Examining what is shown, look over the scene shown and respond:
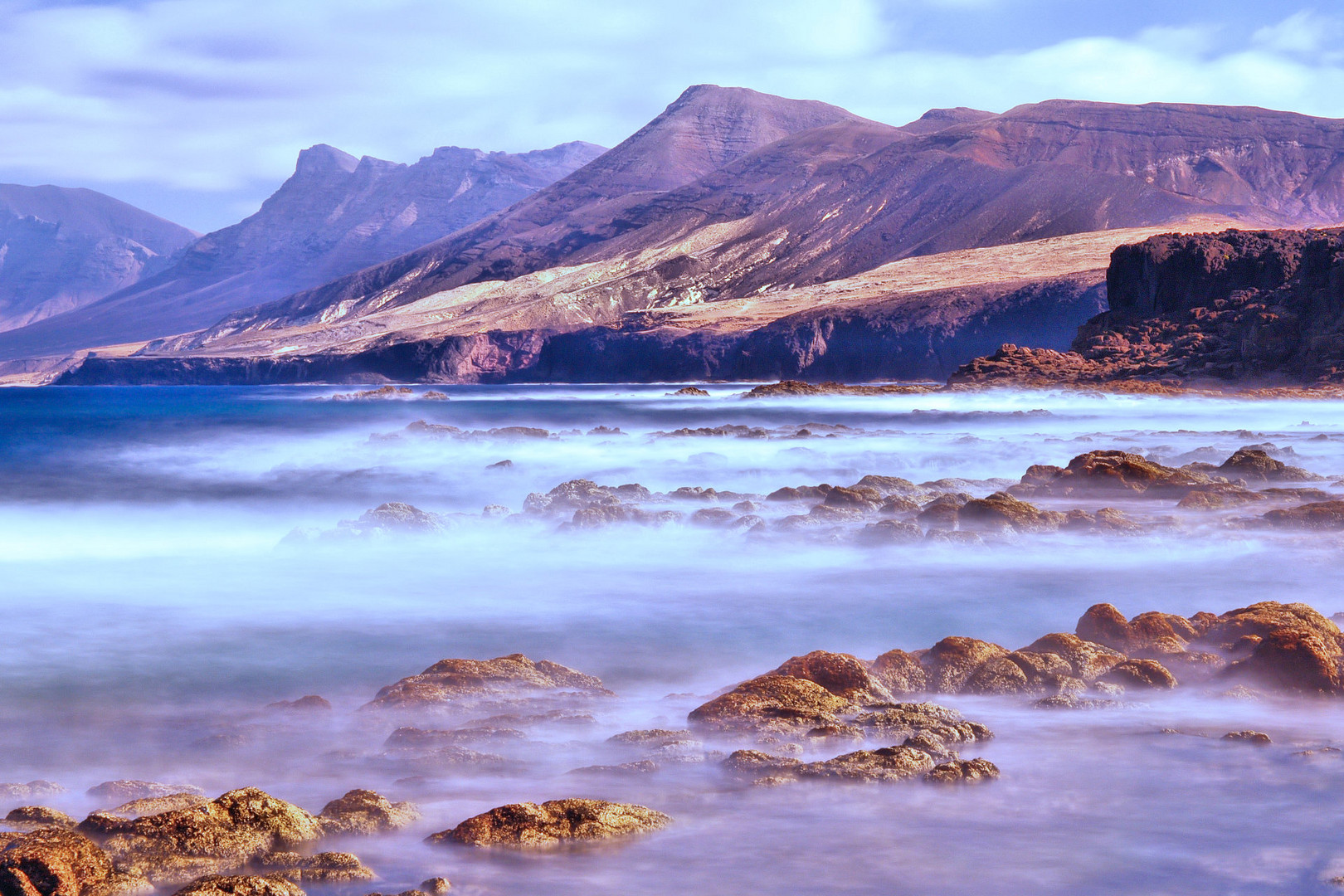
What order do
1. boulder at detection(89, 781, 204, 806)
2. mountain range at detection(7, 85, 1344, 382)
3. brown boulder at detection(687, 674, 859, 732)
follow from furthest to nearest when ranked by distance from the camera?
mountain range at detection(7, 85, 1344, 382) < brown boulder at detection(687, 674, 859, 732) < boulder at detection(89, 781, 204, 806)

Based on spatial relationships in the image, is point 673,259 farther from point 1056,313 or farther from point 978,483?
point 978,483

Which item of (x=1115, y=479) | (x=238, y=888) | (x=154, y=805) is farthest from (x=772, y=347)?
(x=238, y=888)

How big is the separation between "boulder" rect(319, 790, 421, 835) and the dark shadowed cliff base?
82483 millimetres

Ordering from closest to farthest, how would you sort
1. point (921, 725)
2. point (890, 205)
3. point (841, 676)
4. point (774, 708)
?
point (921, 725), point (774, 708), point (841, 676), point (890, 205)

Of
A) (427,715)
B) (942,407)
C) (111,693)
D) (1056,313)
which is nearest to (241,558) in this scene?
(111,693)

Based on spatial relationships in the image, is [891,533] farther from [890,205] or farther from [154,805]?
[890,205]

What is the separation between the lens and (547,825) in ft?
15.9

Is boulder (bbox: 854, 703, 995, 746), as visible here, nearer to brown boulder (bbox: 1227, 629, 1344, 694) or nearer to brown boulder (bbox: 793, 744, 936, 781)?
brown boulder (bbox: 793, 744, 936, 781)

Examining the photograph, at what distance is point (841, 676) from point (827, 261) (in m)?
136

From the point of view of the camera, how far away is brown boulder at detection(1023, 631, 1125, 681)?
7301mm

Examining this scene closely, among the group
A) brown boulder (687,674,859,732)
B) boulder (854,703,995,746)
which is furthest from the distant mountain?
boulder (854,703,995,746)

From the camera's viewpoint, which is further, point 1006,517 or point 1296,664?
point 1006,517

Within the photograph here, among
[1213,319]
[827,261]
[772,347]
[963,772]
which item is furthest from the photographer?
[827,261]

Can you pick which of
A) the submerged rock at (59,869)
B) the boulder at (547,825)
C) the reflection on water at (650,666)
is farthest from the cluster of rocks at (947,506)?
the submerged rock at (59,869)
